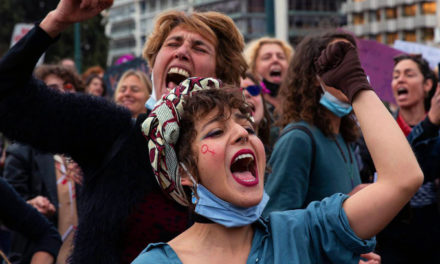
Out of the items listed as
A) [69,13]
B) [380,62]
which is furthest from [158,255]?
[380,62]

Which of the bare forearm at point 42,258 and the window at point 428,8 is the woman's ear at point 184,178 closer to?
the bare forearm at point 42,258

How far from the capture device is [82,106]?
2.87 m

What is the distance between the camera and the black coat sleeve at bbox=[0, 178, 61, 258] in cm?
350

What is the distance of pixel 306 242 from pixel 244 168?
31 cm

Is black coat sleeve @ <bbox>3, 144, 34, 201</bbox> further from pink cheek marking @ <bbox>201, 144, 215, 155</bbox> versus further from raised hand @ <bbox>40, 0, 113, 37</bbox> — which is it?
pink cheek marking @ <bbox>201, 144, 215, 155</bbox>

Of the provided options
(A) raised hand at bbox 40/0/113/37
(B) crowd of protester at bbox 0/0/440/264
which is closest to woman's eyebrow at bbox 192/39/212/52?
(B) crowd of protester at bbox 0/0/440/264

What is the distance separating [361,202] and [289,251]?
277 mm

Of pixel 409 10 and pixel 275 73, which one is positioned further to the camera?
pixel 409 10

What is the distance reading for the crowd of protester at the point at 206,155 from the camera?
86.6 inches

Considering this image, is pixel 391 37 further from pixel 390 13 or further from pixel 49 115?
pixel 49 115

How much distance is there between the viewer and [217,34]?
135 inches

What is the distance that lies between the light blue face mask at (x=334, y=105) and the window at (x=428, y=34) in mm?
70181

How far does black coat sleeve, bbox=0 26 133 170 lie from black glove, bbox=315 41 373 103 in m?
0.97

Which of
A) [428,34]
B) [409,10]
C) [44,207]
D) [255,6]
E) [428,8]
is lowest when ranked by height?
[428,34]
